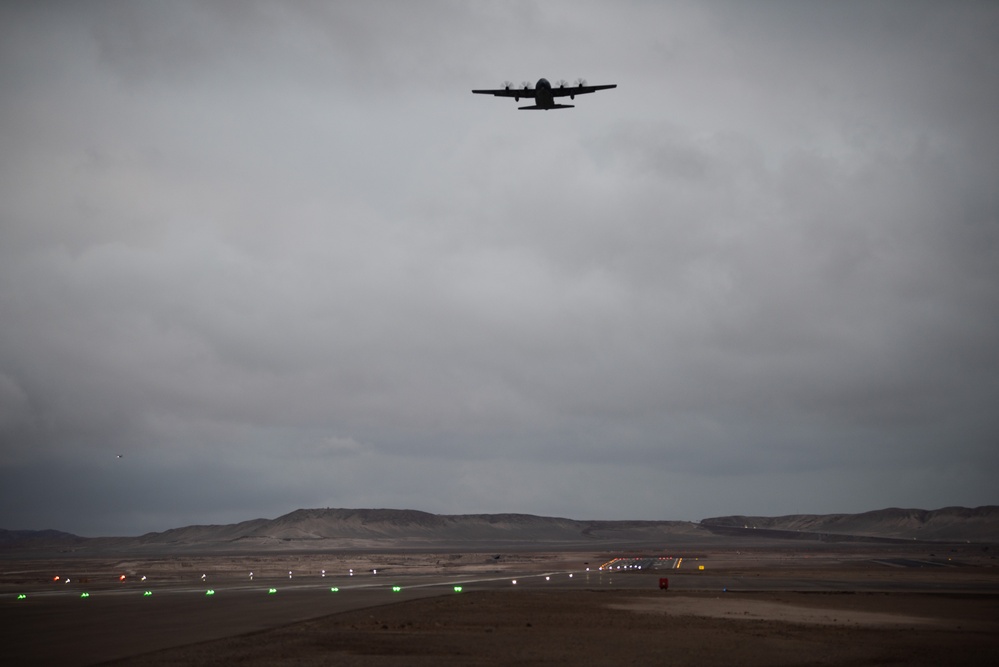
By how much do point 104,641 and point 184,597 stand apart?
70.9 ft

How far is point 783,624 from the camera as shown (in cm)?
3697

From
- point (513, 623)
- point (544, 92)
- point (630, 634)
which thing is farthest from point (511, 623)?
point (544, 92)

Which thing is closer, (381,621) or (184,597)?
(381,621)

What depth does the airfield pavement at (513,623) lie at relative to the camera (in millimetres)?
28453

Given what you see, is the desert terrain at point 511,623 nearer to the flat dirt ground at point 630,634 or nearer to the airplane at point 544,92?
the flat dirt ground at point 630,634

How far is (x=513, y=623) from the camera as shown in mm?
36969

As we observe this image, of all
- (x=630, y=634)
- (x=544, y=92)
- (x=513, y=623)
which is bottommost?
(x=630, y=634)

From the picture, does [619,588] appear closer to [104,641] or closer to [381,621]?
[381,621]

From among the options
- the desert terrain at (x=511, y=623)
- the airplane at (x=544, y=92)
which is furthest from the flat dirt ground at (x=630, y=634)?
the airplane at (x=544, y=92)

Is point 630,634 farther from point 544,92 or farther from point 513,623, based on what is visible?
point 544,92

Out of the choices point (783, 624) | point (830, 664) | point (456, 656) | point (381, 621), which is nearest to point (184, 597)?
point (381, 621)

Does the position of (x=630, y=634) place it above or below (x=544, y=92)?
below

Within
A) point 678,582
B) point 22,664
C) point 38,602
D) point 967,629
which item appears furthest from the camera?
point 678,582

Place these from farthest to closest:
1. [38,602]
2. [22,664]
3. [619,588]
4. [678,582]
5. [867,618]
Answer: [678,582] < [619,588] < [38,602] < [867,618] < [22,664]
